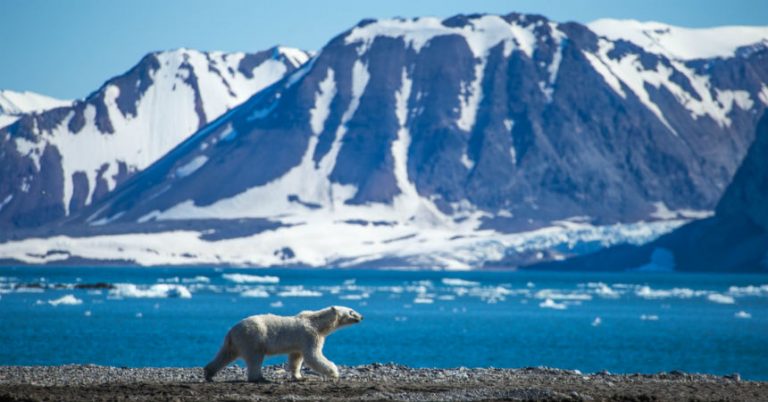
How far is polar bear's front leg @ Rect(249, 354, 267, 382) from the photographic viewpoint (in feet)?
82.8

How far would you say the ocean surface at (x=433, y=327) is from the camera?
158 ft

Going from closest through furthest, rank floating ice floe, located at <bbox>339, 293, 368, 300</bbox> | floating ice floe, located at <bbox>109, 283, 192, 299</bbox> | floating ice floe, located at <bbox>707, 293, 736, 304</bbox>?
floating ice floe, located at <bbox>707, 293, 736, 304</bbox>, floating ice floe, located at <bbox>109, 283, 192, 299</bbox>, floating ice floe, located at <bbox>339, 293, 368, 300</bbox>

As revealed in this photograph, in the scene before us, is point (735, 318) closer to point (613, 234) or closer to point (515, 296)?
point (515, 296)

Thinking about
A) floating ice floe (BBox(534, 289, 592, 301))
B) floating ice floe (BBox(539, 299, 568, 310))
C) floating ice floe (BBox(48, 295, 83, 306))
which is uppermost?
floating ice floe (BBox(534, 289, 592, 301))

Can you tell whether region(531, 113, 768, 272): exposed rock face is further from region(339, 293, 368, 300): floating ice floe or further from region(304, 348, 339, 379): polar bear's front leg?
region(304, 348, 339, 379): polar bear's front leg

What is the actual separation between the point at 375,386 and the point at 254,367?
2.46 metres

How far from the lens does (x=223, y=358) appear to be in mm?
25609

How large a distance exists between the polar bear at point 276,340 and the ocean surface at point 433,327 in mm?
17331

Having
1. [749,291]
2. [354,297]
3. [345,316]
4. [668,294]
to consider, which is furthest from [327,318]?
[749,291]

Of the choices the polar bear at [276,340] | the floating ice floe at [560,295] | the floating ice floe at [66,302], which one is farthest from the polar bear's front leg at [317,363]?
the floating ice floe at [560,295]

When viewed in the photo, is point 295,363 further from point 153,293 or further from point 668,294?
point 668,294

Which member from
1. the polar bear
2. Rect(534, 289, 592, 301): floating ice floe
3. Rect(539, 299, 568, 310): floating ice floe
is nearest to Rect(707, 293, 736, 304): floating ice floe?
Rect(534, 289, 592, 301): floating ice floe

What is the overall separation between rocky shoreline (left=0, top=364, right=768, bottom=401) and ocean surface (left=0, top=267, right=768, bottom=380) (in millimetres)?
14470

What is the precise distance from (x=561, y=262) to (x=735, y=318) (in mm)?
113006
